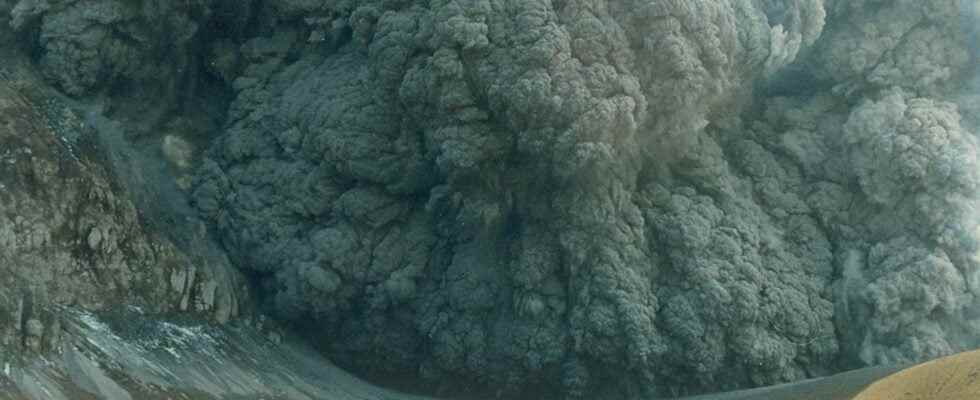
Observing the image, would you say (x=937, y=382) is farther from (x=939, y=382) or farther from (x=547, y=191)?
(x=547, y=191)

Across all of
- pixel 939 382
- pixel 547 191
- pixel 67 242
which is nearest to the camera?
pixel 939 382

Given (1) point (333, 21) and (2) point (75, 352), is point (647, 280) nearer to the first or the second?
(1) point (333, 21)

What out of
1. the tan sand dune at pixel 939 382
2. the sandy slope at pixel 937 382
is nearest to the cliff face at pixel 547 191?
the sandy slope at pixel 937 382

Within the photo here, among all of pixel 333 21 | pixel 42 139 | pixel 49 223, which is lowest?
pixel 49 223

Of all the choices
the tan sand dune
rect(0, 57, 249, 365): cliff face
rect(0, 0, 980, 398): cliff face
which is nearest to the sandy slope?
the tan sand dune

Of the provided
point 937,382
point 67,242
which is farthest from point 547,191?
point 937,382

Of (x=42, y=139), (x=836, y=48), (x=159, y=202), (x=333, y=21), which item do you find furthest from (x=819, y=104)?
(x=42, y=139)

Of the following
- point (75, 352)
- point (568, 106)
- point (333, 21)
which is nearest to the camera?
point (75, 352)

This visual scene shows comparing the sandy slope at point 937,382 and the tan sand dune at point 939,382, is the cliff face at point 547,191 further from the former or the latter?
the tan sand dune at point 939,382

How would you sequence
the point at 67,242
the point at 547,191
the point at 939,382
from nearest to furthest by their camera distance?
the point at 939,382, the point at 67,242, the point at 547,191
